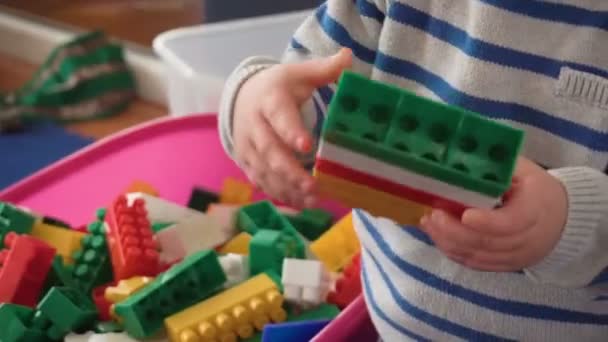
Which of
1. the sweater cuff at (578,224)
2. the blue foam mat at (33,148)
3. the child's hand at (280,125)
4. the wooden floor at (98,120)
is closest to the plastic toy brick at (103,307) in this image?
the child's hand at (280,125)

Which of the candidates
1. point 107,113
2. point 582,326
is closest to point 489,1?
point 582,326

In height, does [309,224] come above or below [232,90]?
below

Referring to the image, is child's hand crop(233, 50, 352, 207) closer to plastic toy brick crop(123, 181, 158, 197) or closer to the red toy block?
the red toy block

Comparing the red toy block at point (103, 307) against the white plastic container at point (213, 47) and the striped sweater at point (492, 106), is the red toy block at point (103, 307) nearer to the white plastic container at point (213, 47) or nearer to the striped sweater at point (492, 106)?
the striped sweater at point (492, 106)

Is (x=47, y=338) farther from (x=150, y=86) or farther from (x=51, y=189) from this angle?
(x=150, y=86)

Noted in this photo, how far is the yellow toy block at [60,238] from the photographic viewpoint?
2.30 ft

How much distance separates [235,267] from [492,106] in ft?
0.87

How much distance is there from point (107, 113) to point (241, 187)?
1.64 ft

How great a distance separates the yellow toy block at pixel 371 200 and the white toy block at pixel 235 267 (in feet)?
0.97

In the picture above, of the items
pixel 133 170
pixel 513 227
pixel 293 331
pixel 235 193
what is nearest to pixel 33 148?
pixel 133 170

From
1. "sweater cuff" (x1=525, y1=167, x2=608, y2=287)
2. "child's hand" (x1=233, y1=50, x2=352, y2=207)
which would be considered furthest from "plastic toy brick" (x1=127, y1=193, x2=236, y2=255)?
"sweater cuff" (x1=525, y1=167, x2=608, y2=287)

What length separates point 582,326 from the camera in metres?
0.48

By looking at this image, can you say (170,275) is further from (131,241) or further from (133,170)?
(133,170)

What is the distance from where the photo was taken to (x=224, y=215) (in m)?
0.73
